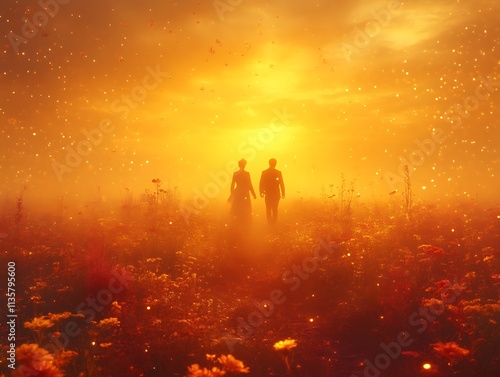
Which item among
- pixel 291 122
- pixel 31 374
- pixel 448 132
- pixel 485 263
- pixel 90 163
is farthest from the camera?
pixel 90 163

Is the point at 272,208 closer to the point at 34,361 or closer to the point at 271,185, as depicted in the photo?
the point at 271,185

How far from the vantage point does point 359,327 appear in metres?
5.78

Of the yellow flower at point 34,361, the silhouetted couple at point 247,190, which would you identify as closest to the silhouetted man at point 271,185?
the silhouetted couple at point 247,190

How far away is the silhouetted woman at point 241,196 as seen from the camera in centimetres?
1311

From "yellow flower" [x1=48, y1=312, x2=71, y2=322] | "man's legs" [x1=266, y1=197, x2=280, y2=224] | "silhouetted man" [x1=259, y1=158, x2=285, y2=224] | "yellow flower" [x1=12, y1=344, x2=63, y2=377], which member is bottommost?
"yellow flower" [x1=12, y1=344, x2=63, y2=377]

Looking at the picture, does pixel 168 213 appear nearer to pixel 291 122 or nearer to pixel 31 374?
pixel 31 374

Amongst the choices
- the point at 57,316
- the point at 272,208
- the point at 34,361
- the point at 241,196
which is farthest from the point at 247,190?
the point at 34,361

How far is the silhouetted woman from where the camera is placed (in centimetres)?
1311

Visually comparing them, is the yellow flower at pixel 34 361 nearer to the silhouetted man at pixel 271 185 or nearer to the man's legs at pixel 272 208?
the silhouetted man at pixel 271 185

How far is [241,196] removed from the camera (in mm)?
13117

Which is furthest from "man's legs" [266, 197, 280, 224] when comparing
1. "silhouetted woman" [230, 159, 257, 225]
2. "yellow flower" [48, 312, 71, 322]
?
"yellow flower" [48, 312, 71, 322]

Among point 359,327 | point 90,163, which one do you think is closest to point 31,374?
point 359,327

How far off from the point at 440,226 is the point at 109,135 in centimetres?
5749

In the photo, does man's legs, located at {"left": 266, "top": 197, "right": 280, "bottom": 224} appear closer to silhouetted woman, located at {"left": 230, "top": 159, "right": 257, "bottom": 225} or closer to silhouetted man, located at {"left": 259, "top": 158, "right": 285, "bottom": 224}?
silhouetted man, located at {"left": 259, "top": 158, "right": 285, "bottom": 224}
